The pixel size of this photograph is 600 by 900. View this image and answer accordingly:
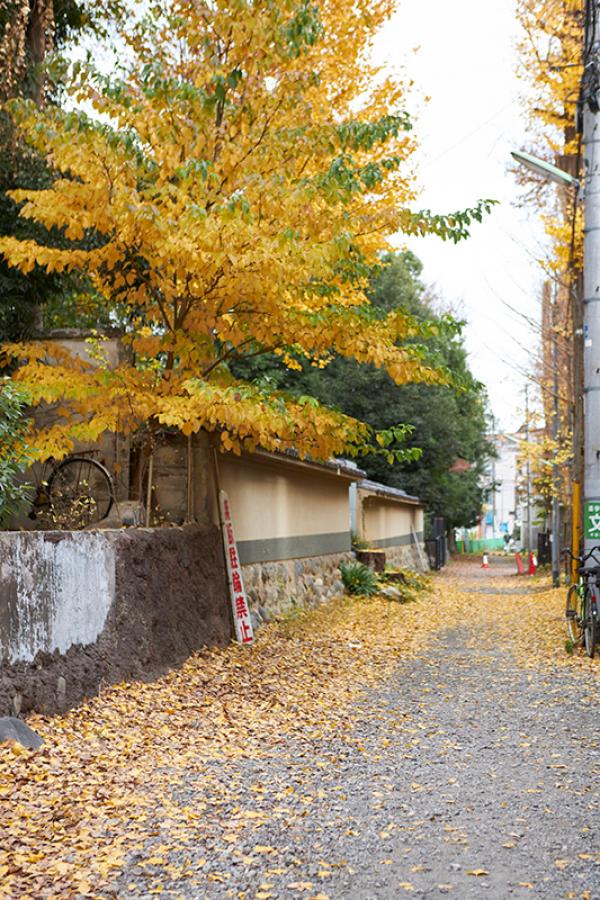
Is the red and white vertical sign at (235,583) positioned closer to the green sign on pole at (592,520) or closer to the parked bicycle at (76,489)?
the parked bicycle at (76,489)

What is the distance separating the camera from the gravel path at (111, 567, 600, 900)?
14.2 feet

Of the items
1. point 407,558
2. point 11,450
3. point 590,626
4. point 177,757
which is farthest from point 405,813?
point 407,558

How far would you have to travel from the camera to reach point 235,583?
12633 mm

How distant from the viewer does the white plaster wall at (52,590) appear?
705 cm

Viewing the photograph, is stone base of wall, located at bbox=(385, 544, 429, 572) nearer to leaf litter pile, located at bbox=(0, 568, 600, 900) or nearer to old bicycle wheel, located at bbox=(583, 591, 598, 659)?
leaf litter pile, located at bbox=(0, 568, 600, 900)

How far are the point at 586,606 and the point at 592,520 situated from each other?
125 cm

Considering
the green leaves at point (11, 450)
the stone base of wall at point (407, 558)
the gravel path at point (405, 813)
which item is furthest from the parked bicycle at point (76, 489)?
the stone base of wall at point (407, 558)

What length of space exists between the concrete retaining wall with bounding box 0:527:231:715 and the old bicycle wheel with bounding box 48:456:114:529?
125 centimetres

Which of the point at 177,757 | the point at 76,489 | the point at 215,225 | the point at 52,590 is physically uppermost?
the point at 215,225

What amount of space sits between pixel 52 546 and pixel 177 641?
2.89 m

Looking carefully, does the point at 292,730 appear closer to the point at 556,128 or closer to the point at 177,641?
the point at 177,641

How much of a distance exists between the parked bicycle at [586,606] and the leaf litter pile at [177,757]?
12.4 inches

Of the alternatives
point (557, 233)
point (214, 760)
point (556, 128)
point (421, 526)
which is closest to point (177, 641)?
point (214, 760)

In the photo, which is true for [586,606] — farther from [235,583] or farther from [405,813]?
[405,813]
